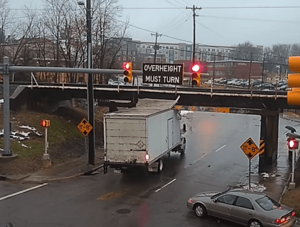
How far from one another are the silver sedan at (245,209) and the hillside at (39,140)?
11.4 meters

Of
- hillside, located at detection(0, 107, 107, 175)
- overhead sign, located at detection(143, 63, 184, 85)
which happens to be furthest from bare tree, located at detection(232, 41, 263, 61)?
overhead sign, located at detection(143, 63, 184, 85)

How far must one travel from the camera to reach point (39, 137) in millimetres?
28203

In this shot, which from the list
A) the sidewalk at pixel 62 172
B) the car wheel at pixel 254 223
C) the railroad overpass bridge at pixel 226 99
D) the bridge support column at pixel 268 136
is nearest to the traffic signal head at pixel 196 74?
the car wheel at pixel 254 223

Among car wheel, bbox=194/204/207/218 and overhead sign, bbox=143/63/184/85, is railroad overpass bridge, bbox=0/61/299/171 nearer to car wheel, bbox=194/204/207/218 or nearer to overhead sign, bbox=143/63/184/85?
overhead sign, bbox=143/63/184/85

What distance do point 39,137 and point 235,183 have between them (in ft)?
44.7

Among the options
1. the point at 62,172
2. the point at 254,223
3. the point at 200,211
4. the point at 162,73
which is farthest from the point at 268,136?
the point at 254,223

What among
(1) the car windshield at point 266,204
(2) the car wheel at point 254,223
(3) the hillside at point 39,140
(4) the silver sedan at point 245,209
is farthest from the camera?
(3) the hillside at point 39,140

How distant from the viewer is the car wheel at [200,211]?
1503cm

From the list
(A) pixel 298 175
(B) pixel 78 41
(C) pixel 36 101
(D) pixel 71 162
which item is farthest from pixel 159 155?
(B) pixel 78 41

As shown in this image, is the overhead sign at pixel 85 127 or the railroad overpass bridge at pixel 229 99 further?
the railroad overpass bridge at pixel 229 99

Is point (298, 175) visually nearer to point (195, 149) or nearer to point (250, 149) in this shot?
point (250, 149)

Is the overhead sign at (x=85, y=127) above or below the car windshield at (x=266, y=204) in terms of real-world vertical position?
above

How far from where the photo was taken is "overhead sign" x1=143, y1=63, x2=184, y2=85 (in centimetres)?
1900

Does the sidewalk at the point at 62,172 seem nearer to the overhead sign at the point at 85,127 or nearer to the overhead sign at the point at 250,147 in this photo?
the overhead sign at the point at 85,127
